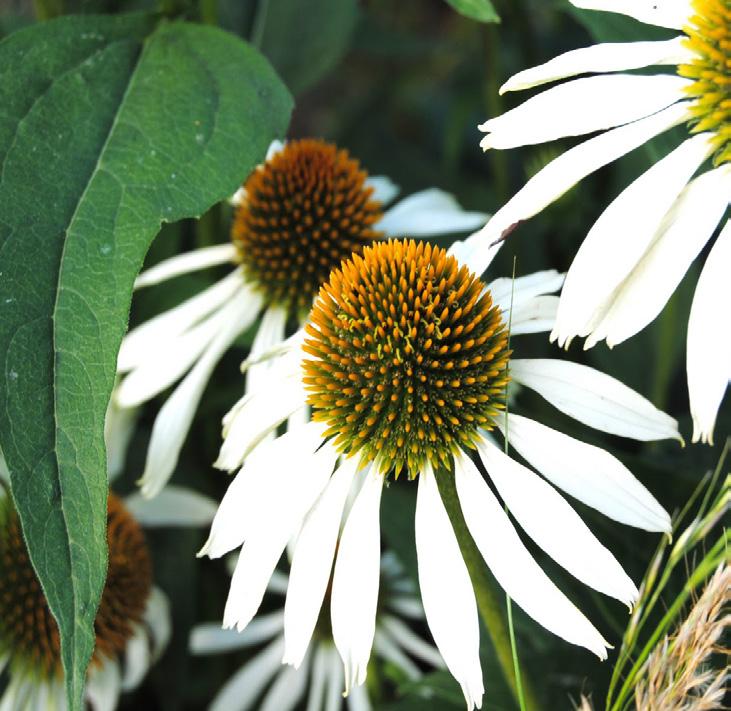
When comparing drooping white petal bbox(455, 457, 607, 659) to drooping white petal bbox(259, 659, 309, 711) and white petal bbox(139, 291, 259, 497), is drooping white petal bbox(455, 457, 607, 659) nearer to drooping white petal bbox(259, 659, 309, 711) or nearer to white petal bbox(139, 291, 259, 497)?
white petal bbox(139, 291, 259, 497)

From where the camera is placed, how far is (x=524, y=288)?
2.52 ft

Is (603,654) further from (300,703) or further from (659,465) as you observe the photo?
(300,703)

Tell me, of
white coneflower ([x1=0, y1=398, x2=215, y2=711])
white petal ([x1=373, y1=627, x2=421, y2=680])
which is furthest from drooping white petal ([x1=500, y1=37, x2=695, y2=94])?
white petal ([x1=373, y1=627, x2=421, y2=680])

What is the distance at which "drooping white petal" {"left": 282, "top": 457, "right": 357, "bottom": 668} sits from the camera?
2.13 feet

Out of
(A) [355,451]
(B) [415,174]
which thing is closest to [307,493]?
(A) [355,451]

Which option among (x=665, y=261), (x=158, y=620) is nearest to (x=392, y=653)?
(x=158, y=620)

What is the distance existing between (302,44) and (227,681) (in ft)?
2.63

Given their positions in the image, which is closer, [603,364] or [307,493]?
[307,493]

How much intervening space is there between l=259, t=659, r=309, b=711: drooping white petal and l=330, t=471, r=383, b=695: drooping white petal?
554mm

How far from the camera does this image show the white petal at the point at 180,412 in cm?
91

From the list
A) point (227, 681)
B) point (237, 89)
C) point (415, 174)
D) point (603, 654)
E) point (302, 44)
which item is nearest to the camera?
point (603, 654)

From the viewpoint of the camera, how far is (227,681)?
50.3 inches

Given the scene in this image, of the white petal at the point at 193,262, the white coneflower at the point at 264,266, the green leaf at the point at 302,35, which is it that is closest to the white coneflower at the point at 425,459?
the white coneflower at the point at 264,266

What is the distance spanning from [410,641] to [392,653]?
0.08 ft
